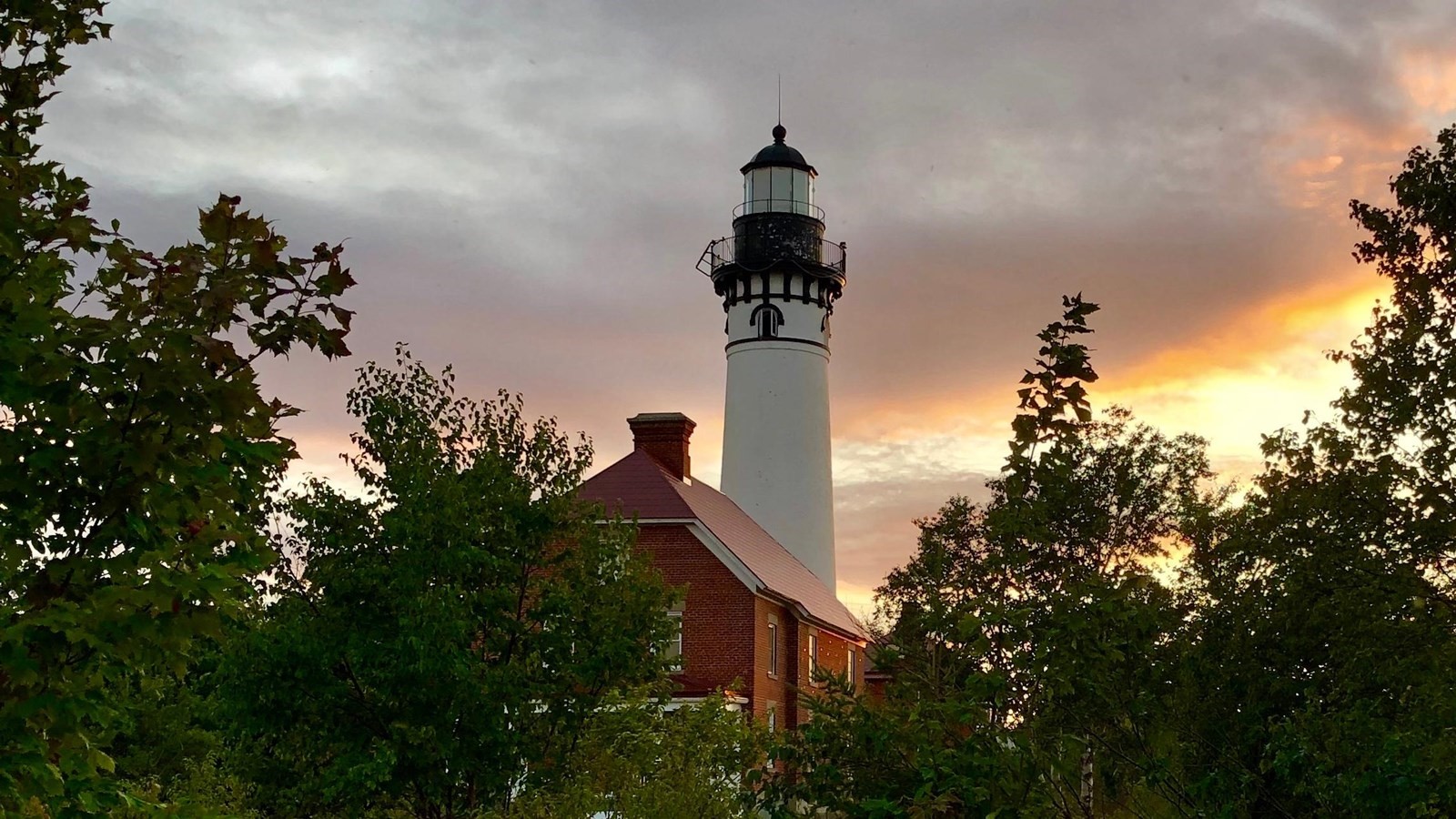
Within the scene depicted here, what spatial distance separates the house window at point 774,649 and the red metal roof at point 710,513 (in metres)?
0.88

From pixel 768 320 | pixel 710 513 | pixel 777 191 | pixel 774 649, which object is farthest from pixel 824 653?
pixel 777 191

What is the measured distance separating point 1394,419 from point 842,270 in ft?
→ 107

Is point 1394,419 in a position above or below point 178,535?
above

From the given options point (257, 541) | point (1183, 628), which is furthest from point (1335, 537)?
point (257, 541)

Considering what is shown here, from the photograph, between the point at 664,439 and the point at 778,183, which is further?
the point at 778,183

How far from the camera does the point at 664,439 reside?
3947 centimetres

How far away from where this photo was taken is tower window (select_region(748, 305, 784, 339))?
45.7 metres

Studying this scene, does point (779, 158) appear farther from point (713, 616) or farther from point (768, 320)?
point (713, 616)

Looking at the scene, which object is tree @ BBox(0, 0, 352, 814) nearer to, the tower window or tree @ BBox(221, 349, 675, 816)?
tree @ BBox(221, 349, 675, 816)

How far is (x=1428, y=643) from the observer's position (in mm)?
13867

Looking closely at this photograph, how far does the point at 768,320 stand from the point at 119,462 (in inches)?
1607

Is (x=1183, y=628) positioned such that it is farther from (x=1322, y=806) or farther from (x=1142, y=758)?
(x=1142, y=758)

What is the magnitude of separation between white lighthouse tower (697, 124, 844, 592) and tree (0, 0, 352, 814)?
3901 centimetres

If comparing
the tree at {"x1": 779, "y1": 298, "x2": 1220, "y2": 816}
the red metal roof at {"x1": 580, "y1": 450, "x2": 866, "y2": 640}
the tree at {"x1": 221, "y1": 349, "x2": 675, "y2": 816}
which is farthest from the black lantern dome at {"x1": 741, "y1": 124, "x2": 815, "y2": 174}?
the tree at {"x1": 779, "y1": 298, "x2": 1220, "y2": 816}
